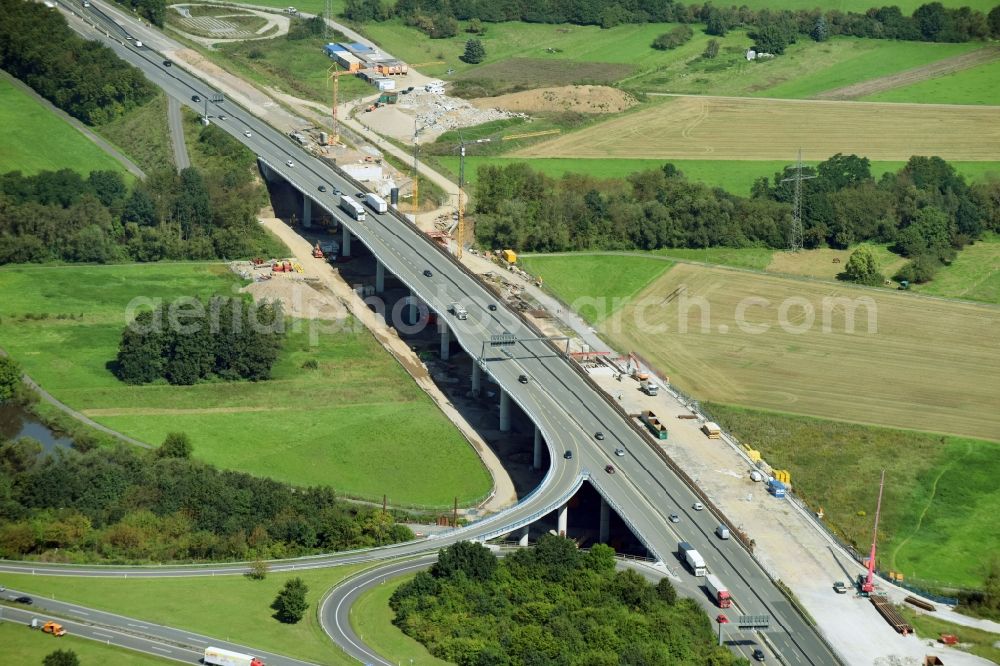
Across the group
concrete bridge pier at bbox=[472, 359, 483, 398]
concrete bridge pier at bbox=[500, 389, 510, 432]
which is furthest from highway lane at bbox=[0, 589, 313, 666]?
concrete bridge pier at bbox=[472, 359, 483, 398]

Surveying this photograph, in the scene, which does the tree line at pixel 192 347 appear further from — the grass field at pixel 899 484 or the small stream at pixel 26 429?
the grass field at pixel 899 484

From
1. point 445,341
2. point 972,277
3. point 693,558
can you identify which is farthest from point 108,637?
point 972,277

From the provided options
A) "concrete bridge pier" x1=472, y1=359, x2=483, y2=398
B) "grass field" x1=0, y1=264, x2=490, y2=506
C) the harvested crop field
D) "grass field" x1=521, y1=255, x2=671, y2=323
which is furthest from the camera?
"grass field" x1=521, y1=255, x2=671, y2=323

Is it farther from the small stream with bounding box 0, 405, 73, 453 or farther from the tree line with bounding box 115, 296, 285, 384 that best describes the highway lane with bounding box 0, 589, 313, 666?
the tree line with bounding box 115, 296, 285, 384

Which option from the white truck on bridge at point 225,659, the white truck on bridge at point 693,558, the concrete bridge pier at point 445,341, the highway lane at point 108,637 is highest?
the concrete bridge pier at point 445,341

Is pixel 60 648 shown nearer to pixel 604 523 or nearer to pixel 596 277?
pixel 604 523

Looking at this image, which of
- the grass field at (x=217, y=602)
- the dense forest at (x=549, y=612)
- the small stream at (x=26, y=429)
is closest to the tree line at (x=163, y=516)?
the grass field at (x=217, y=602)
